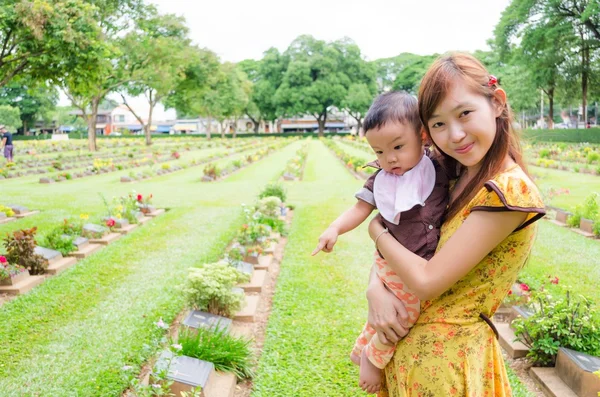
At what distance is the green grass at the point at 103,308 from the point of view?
11.3ft

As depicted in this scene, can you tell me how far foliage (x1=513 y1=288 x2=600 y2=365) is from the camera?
3.40 m

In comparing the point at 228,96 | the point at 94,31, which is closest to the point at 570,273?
the point at 94,31

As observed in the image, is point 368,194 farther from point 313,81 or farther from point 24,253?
point 313,81

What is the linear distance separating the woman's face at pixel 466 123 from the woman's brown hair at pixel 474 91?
19 mm

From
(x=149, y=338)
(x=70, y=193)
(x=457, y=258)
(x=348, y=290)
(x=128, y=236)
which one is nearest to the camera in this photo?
(x=457, y=258)

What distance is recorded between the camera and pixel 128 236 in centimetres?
781

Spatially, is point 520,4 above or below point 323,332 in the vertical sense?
above

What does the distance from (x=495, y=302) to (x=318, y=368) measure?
2341 mm

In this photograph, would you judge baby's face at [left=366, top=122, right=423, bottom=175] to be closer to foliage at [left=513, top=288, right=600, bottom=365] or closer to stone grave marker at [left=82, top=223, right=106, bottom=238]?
foliage at [left=513, top=288, right=600, bottom=365]

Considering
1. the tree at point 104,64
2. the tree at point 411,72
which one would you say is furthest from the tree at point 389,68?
the tree at point 104,64

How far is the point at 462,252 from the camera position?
1.38 meters

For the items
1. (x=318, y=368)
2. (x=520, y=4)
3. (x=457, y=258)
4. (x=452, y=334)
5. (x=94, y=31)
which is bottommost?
(x=318, y=368)

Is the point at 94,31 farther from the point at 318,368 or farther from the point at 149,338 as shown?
the point at 318,368

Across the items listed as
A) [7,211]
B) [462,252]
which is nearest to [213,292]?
[462,252]
